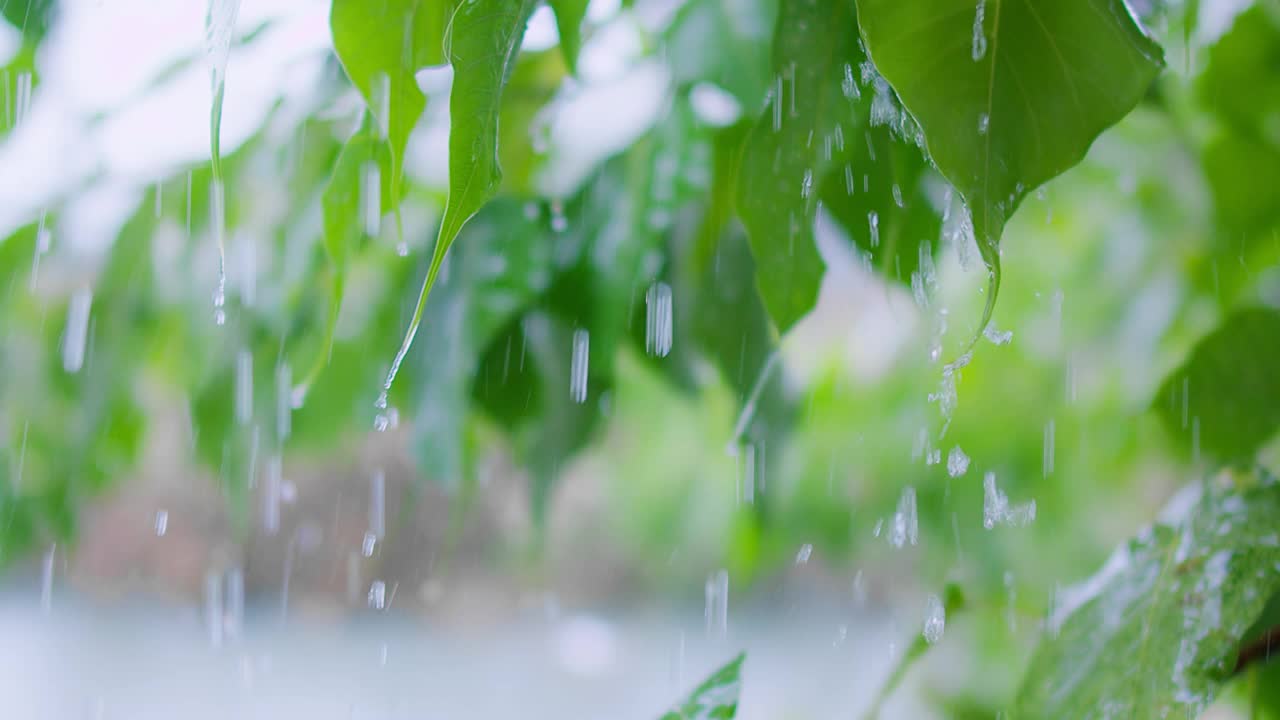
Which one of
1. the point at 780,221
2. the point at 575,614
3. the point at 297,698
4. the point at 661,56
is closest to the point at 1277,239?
the point at 661,56

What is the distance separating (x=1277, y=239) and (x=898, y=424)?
0.47m

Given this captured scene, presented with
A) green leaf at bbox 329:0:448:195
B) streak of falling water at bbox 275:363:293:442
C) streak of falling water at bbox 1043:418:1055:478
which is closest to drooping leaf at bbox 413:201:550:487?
streak of falling water at bbox 275:363:293:442

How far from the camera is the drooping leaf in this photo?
47 centimetres

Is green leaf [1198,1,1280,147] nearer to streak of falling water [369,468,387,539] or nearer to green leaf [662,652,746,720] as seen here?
green leaf [662,652,746,720]

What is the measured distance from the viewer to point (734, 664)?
12.1 inches

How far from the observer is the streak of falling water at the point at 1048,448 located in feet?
3.65

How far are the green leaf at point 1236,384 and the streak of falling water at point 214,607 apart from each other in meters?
3.05

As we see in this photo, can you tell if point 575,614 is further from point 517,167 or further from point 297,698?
point 517,167

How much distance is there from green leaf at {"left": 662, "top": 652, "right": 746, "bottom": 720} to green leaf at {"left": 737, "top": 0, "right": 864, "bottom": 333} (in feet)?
0.34

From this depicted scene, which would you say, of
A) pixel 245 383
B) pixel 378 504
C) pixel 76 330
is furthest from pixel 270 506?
pixel 245 383

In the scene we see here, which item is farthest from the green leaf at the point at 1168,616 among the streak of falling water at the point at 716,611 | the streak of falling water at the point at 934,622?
the streak of falling water at the point at 716,611

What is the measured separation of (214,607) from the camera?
3400 millimetres

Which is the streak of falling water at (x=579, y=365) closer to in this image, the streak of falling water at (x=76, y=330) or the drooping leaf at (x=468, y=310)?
the drooping leaf at (x=468, y=310)

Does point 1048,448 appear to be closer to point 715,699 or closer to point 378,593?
point 715,699
